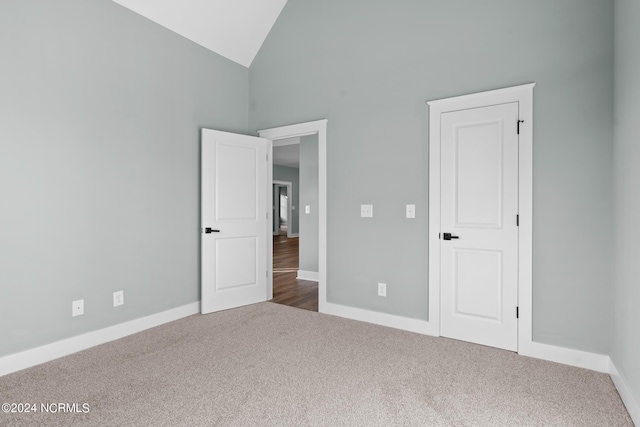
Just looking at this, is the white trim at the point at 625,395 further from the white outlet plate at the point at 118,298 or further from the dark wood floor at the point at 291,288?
the white outlet plate at the point at 118,298

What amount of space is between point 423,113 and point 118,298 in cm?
326

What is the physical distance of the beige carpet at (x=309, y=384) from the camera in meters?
1.90

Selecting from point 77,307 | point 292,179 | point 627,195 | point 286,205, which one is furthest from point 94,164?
point 286,205

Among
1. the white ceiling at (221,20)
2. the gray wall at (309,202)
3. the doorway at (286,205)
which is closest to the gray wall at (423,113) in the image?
the white ceiling at (221,20)

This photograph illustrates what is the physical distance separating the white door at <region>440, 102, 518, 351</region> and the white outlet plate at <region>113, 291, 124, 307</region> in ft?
9.53

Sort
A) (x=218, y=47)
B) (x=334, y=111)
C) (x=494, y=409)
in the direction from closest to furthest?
(x=494, y=409), (x=334, y=111), (x=218, y=47)

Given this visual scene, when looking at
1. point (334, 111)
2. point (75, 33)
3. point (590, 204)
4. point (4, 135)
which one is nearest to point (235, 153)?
point (334, 111)

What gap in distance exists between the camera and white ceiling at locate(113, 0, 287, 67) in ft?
11.1

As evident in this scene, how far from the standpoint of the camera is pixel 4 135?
2.41m

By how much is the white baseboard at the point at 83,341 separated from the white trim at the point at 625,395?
12.0 feet

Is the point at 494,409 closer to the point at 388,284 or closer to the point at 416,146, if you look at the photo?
the point at 388,284

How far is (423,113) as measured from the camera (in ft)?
10.5

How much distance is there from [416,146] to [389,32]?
118cm

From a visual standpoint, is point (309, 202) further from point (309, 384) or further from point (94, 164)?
point (309, 384)
